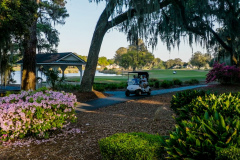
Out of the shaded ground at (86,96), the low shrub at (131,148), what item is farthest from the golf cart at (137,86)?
the low shrub at (131,148)

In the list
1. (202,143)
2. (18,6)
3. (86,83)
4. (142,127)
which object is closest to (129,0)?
(18,6)

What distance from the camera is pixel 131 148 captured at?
3096mm

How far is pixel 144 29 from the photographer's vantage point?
1249 centimetres

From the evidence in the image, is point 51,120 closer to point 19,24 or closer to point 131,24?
point 19,24

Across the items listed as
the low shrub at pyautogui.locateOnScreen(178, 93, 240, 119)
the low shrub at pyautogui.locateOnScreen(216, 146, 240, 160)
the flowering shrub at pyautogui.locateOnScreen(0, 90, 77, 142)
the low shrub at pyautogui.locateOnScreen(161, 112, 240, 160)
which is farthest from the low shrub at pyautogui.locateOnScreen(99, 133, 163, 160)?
the flowering shrub at pyautogui.locateOnScreen(0, 90, 77, 142)

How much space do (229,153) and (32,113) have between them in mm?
4450

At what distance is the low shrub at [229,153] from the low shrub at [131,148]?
3.18 ft

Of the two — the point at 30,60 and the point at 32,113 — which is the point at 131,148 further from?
the point at 30,60

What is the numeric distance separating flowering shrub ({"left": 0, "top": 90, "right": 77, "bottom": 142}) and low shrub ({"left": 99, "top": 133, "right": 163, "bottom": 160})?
8.23ft

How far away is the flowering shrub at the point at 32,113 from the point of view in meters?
5.03

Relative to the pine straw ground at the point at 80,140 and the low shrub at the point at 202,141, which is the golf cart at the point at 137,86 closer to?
the pine straw ground at the point at 80,140

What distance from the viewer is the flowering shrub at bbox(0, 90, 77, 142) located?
5.03 m

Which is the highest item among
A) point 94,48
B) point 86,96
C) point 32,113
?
point 94,48

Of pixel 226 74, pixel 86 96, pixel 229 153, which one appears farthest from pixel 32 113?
pixel 226 74
